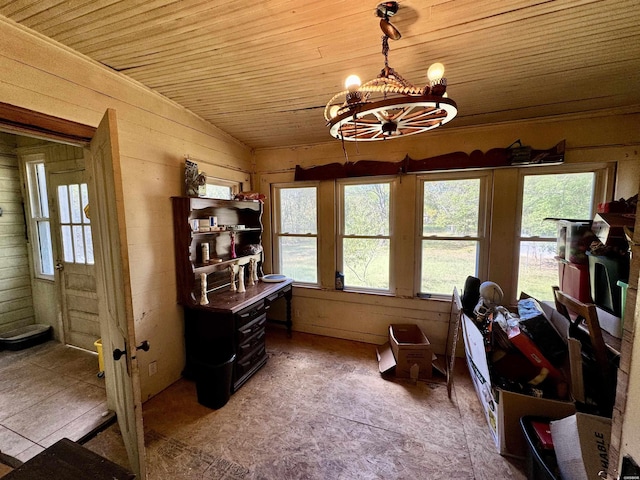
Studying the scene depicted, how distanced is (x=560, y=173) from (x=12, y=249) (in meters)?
6.04

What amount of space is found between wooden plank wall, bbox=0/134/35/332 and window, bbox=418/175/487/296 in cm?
473

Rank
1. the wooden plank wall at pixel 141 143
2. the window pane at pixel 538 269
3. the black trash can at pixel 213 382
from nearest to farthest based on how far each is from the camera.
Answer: the wooden plank wall at pixel 141 143, the black trash can at pixel 213 382, the window pane at pixel 538 269

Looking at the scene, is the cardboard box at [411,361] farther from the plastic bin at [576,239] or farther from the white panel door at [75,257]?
the white panel door at [75,257]

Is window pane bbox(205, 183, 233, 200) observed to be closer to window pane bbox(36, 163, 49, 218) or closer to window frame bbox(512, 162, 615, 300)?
window pane bbox(36, 163, 49, 218)

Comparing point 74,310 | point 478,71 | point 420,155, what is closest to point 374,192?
point 420,155

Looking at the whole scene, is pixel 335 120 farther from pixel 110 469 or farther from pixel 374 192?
pixel 374 192

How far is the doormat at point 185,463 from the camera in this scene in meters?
1.59

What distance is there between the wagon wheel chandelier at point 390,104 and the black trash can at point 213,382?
1.99m

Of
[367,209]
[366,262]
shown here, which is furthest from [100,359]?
[367,209]

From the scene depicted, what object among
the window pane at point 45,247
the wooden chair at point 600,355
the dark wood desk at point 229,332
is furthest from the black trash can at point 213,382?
the window pane at point 45,247

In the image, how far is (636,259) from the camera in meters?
0.68

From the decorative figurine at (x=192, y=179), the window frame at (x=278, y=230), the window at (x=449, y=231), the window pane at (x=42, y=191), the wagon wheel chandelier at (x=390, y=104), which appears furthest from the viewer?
the window frame at (x=278, y=230)

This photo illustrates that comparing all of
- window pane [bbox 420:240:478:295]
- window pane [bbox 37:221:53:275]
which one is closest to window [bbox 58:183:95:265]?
window pane [bbox 37:221:53:275]

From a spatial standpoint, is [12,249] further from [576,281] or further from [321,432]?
[576,281]
